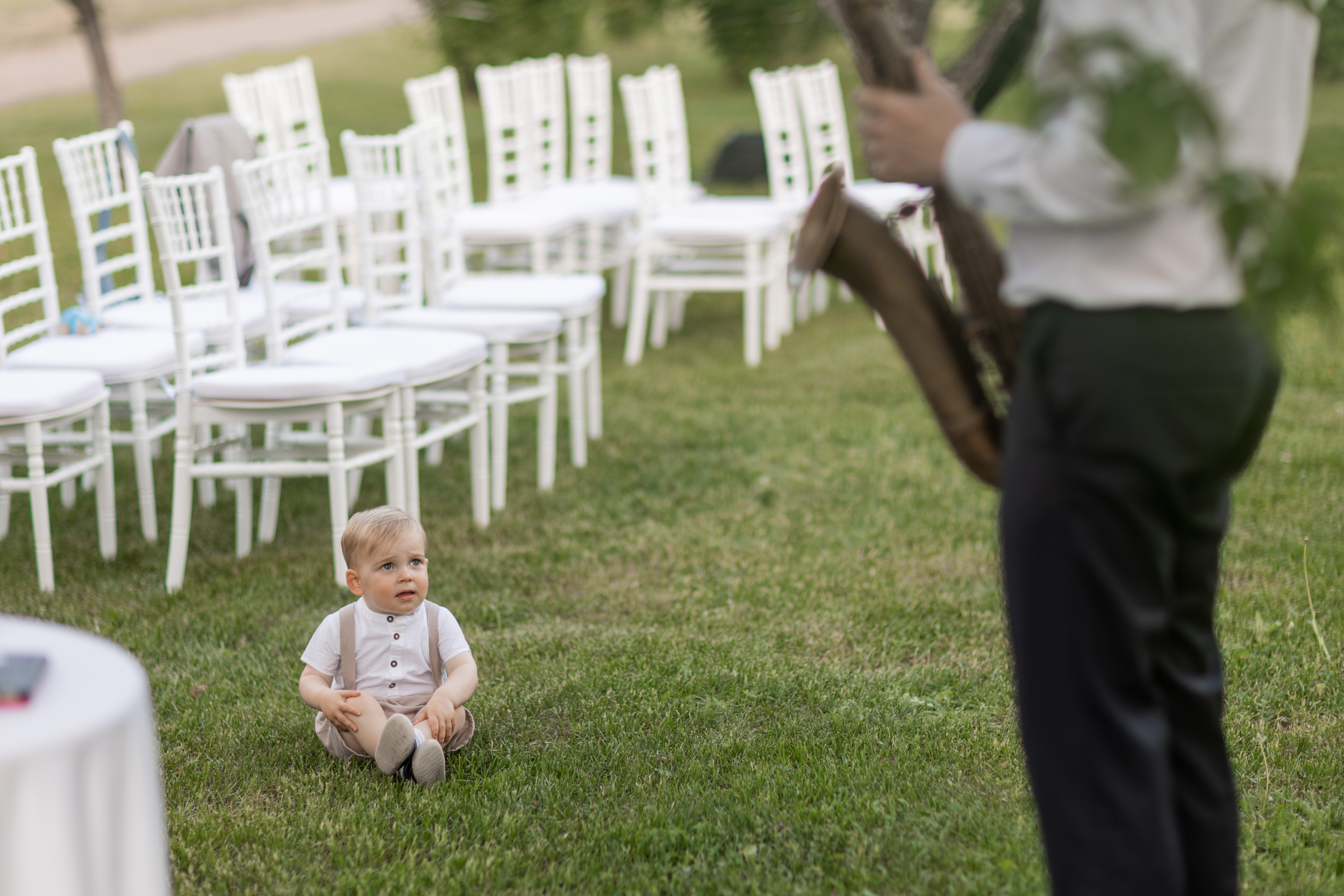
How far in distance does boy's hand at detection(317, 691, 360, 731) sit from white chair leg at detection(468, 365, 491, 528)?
1.82m

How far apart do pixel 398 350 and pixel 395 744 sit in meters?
1.79

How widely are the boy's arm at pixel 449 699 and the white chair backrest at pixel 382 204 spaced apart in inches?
88.8

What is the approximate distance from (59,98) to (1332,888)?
1761 cm

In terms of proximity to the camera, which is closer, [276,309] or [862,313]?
[276,309]

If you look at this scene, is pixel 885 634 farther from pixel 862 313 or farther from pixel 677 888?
pixel 862 313

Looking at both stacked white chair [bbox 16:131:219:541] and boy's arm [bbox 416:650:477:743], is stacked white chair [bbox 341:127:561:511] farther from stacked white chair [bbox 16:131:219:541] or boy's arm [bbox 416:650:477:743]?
boy's arm [bbox 416:650:477:743]

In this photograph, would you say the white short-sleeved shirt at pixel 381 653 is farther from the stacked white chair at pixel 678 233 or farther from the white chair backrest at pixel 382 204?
the stacked white chair at pixel 678 233

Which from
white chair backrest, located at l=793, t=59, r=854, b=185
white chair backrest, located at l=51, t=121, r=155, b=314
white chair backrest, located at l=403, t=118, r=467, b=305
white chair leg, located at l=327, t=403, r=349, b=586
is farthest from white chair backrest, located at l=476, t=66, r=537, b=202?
white chair leg, located at l=327, t=403, r=349, b=586

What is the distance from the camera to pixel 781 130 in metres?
8.30

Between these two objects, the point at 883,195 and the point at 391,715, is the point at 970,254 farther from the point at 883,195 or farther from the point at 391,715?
the point at 883,195

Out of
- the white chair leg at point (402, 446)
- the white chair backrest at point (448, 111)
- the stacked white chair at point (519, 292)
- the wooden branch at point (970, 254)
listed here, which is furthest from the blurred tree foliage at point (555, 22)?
the wooden branch at point (970, 254)

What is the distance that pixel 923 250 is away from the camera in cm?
908

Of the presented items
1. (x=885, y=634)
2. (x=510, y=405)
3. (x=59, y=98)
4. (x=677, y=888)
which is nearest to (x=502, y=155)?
(x=510, y=405)

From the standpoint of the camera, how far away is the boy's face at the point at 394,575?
2.93m
